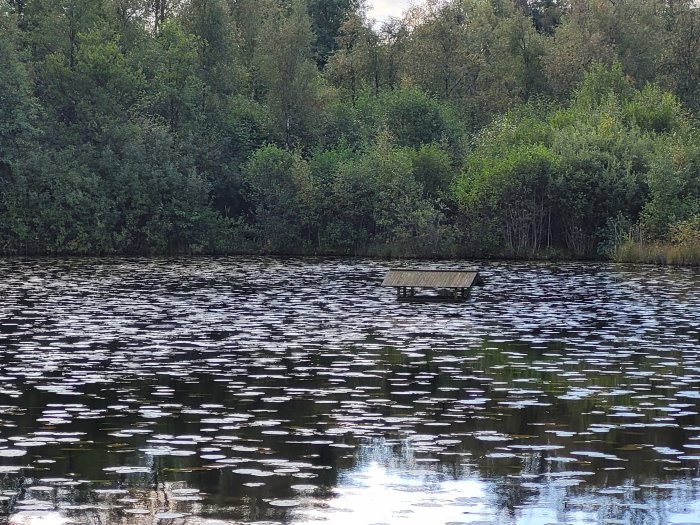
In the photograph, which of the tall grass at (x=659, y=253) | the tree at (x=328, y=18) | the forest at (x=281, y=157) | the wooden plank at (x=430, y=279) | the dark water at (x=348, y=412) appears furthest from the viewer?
the tree at (x=328, y=18)

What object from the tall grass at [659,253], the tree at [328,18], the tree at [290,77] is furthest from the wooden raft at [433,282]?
the tree at [328,18]

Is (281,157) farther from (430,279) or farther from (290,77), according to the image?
(430,279)

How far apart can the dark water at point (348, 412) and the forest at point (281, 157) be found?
29.6 metres

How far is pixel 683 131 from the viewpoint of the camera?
71188 millimetres

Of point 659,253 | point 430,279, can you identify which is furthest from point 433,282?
point 659,253

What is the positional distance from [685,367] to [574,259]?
1592 inches

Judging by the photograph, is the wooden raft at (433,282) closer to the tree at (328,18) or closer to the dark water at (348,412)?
the dark water at (348,412)

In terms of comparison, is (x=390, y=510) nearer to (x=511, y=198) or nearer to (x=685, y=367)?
(x=685, y=367)

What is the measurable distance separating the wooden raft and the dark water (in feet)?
6.63

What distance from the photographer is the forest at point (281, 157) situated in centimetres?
6594

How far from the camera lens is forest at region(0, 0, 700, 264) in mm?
65938

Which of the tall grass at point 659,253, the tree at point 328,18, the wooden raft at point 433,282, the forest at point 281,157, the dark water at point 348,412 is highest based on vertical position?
the tree at point 328,18

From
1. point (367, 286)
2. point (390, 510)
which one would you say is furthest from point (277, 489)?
point (367, 286)

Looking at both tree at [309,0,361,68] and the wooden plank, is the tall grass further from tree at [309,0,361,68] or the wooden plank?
tree at [309,0,361,68]
